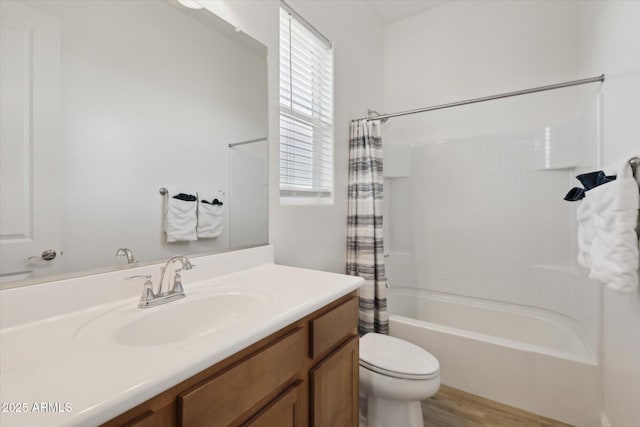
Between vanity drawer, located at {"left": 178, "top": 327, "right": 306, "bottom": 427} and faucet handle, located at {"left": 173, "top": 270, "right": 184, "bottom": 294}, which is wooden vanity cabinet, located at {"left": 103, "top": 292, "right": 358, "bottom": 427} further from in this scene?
faucet handle, located at {"left": 173, "top": 270, "right": 184, "bottom": 294}

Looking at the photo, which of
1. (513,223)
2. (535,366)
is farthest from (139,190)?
(513,223)

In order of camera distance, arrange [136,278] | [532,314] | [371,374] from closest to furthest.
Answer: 1. [136,278]
2. [371,374]
3. [532,314]

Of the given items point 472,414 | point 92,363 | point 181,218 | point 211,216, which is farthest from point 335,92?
point 472,414

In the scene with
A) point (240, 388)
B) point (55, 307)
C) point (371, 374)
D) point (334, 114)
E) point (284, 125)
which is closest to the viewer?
point (240, 388)

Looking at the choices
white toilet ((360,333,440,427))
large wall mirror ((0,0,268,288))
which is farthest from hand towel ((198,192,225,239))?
white toilet ((360,333,440,427))

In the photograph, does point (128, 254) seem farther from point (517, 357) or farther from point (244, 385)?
point (517, 357)

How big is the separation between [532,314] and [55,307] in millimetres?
2796

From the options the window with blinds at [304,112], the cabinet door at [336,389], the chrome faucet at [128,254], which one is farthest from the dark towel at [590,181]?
the chrome faucet at [128,254]

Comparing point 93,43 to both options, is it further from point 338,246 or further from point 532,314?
point 532,314

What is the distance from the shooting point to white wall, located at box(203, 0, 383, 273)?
4.76 feet

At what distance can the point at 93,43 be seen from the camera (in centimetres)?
88

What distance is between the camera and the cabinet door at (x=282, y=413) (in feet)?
2.31

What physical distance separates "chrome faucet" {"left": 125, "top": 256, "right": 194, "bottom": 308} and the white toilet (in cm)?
97

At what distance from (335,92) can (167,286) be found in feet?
5.33
